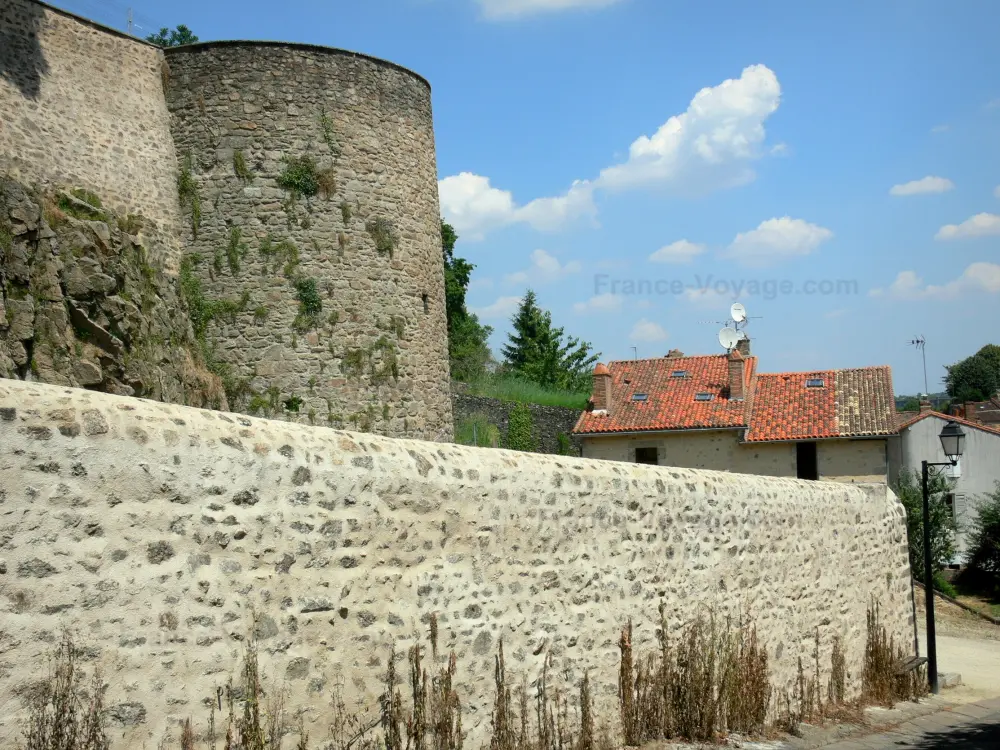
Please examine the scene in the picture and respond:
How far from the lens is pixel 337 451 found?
19.9 ft

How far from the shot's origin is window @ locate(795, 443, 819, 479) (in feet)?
97.3

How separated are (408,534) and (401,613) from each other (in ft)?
1.56

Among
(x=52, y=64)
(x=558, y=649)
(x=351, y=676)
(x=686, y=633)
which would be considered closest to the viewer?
(x=351, y=676)

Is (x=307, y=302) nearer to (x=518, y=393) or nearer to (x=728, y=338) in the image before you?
(x=518, y=393)

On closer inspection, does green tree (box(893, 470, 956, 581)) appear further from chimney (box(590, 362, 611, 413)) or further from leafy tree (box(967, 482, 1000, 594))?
chimney (box(590, 362, 611, 413))

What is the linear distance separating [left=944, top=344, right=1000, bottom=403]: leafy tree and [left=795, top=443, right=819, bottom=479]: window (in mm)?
61857

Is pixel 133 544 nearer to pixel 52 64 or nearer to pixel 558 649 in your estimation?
pixel 558 649

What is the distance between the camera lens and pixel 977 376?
87.9m

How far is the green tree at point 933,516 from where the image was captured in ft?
92.9

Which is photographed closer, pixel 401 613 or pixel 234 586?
pixel 234 586

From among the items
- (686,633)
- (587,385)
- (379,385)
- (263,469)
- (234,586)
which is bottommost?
(686,633)

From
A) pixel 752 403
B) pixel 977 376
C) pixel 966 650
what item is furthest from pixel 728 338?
pixel 977 376

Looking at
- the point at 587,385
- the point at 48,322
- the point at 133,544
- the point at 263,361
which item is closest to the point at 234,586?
the point at 133,544

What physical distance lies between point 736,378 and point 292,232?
1822cm
